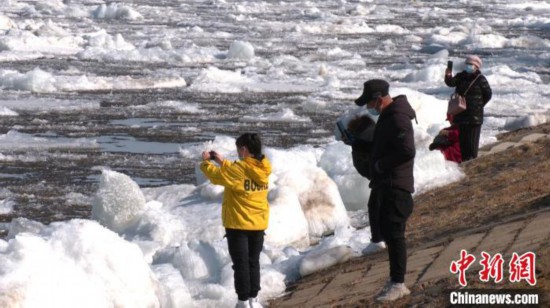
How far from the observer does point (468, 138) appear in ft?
40.4

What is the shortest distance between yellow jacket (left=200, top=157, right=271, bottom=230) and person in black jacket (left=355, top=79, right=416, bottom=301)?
0.89m

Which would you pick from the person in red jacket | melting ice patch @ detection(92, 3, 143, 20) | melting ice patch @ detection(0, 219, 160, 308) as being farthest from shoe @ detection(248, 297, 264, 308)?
melting ice patch @ detection(92, 3, 143, 20)

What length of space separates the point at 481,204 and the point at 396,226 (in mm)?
3785

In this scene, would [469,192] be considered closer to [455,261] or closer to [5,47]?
[455,261]

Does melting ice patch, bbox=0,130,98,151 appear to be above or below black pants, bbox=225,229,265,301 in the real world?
below

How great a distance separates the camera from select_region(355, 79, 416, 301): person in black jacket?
7324mm

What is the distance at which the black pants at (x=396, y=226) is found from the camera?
7.35 meters

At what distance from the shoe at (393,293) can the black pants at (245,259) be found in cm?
107

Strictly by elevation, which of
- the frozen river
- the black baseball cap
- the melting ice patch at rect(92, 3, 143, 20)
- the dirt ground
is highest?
the black baseball cap

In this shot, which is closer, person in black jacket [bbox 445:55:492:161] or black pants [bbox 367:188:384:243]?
black pants [bbox 367:188:384:243]

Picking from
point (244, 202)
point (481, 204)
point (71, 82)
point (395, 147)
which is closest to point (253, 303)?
point (244, 202)

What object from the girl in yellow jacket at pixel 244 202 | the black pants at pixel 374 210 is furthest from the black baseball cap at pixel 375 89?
the black pants at pixel 374 210

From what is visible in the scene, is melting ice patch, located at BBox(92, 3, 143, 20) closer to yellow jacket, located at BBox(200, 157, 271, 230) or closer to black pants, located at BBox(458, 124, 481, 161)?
black pants, located at BBox(458, 124, 481, 161)

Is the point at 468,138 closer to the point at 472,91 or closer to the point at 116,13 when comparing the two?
the point at 472,91
